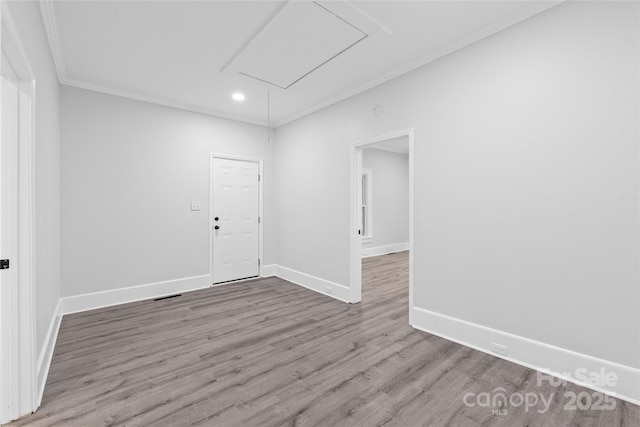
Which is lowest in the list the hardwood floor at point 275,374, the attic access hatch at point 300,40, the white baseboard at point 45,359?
the hardwood floor at point 275,374

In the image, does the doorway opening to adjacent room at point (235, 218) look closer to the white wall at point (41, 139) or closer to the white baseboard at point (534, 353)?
the white wall at point (41, 139)

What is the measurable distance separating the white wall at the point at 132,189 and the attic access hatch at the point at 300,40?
5.30 ft

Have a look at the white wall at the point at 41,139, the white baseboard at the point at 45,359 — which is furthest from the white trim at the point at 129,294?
the white wall at the point at 41,139

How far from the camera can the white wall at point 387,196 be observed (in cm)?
744

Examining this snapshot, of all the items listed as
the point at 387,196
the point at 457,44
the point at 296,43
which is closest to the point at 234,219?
the point at 296,43

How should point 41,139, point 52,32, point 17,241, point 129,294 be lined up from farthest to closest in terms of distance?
1. point 129,294
2. point 52,32
3. point 41,139
4. point 17,241

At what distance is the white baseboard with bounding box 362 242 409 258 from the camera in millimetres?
7312

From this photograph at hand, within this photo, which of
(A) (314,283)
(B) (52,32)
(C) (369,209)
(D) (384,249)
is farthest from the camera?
(D) (384,249)

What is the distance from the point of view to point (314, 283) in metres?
4.46

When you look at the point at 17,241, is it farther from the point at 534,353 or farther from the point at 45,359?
the point at 534,353

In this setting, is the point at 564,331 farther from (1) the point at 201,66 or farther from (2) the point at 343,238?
(1) the point at 201,66

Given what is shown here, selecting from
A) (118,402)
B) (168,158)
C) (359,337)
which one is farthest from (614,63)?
(168,158)

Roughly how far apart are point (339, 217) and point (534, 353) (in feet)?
8.33

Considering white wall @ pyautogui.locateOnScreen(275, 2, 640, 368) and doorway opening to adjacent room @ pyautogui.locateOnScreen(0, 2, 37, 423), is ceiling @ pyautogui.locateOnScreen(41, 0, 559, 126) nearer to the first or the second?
white wall @ pyautogui.locateOnScreen(275, 2, 640, 368)
